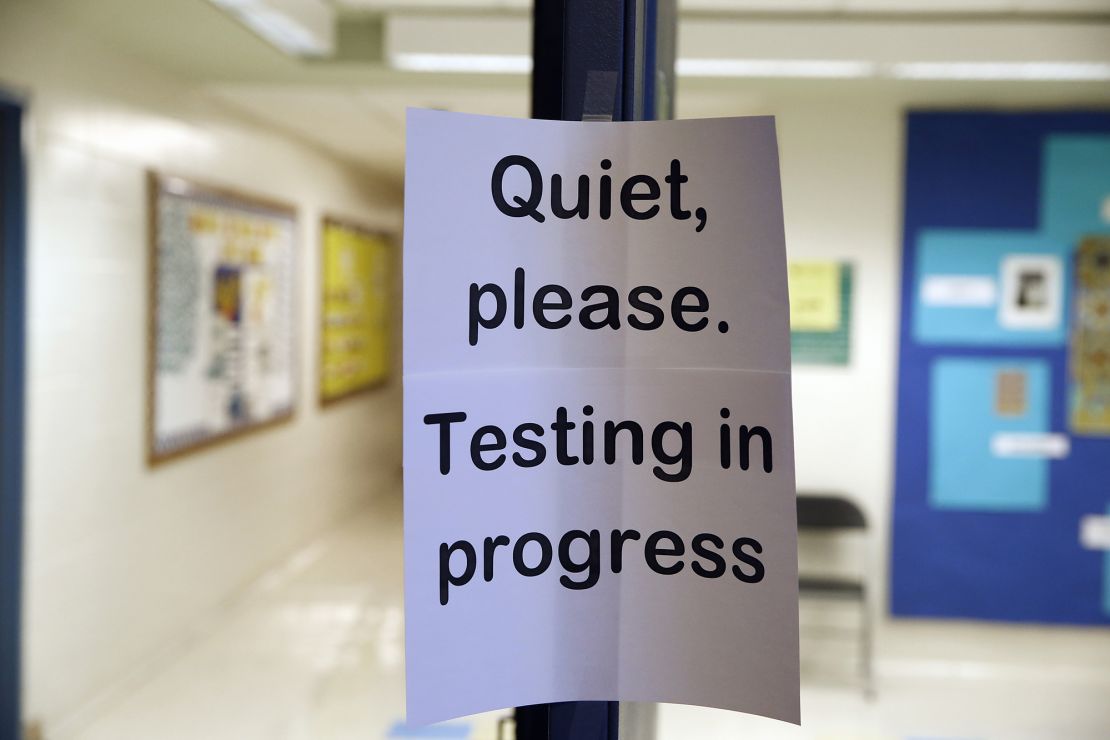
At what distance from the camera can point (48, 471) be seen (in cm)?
320

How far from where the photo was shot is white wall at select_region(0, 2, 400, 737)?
124 inches

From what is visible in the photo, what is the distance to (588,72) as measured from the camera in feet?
3.16

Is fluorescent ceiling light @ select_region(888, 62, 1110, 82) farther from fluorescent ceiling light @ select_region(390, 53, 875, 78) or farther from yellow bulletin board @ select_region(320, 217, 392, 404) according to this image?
yellow bulletin board @ select_region(320, 217, 392, 404)

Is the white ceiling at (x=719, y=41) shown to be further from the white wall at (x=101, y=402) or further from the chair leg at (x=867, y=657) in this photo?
the chair leg at (x=867, y=657)

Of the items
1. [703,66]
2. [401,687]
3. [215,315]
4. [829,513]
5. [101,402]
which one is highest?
[703,66]

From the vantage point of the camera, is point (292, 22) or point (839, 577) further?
point (839, 577)

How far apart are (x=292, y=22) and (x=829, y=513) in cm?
296

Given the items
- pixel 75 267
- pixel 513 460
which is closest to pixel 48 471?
pixel 75 267

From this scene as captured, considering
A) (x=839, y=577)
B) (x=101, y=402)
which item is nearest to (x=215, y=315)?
(x=101, y=402)

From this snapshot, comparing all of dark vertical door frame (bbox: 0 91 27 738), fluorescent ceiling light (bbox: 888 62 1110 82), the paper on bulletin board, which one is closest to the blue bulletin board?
the paper on bulletin board

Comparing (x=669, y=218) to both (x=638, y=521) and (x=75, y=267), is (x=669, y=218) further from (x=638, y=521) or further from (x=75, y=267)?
(x=75, y=267)

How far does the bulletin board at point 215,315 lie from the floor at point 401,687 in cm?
92

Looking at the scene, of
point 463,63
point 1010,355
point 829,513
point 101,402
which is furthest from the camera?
point 1010,355

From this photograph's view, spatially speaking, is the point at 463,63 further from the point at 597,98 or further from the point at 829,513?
the point at 597,98
